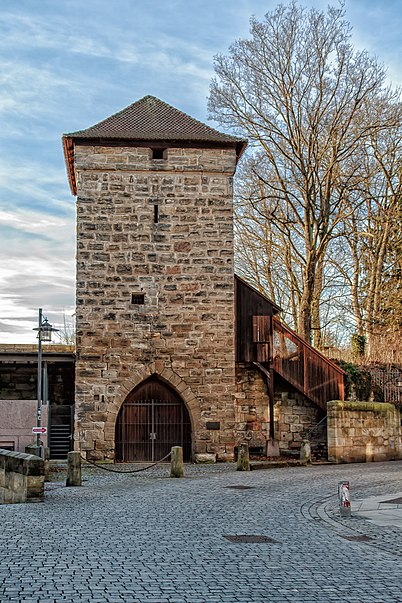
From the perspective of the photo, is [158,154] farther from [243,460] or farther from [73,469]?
[73,469]

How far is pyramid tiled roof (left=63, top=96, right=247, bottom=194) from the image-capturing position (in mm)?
22609

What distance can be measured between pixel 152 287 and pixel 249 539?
13070mm

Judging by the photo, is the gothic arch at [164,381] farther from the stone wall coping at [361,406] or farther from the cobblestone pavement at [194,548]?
the cobblestone pavement at [194,548]

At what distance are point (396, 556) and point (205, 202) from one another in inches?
587

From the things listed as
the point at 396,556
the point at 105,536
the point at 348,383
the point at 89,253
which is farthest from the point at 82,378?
the point at 396,556

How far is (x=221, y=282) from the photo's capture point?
22.6 metres

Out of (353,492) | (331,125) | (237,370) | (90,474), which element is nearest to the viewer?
(353,492)

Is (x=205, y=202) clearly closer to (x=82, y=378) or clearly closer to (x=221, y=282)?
(x=221, y=282)

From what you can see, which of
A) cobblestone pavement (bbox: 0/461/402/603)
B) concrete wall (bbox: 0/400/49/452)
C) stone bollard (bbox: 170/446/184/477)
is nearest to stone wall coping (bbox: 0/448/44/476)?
cobblestone pavement (bbox: 0/461/402/603)

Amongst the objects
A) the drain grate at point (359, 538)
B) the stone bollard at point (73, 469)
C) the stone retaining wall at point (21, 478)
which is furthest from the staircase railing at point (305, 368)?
the drain grate at point (359, 538)

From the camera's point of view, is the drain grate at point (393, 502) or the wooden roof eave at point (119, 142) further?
the wooden roof eave at point (119, 142)

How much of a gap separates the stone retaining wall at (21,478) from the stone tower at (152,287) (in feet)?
25.0

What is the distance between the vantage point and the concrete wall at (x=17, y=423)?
2233 cm

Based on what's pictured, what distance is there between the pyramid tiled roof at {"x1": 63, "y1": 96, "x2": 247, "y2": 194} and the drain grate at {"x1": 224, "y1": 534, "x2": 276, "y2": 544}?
574 inches
